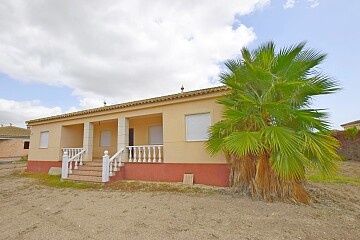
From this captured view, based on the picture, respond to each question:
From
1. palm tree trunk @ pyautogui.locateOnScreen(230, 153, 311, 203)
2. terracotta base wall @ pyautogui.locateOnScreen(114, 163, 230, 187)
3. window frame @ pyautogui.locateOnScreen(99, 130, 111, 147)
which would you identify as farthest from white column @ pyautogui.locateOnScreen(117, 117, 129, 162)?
palm tree trunk @ pyautogui.locateOnScreen(230, 153, 311, 203)

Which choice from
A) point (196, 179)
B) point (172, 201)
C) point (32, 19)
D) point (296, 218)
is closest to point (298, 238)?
point (296, 218)

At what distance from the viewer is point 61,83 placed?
661 inches

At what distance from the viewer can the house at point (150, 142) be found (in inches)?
331

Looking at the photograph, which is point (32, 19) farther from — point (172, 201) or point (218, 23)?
point (172, 201)

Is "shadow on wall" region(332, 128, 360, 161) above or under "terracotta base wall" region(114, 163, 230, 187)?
above

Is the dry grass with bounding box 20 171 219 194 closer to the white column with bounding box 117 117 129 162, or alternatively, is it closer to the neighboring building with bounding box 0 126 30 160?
the white column with bounding box 117 117 129 162

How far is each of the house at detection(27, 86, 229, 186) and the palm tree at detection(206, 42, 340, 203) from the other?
1.79 metres

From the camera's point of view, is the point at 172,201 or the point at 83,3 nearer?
the point at 172,201

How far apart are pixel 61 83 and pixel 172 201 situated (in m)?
15.3

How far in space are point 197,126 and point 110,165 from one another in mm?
4606

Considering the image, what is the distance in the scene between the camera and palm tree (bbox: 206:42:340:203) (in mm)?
5371

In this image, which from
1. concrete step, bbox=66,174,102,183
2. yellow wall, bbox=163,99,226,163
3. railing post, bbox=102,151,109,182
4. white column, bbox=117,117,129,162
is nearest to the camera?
yellow wall, bbox=163,99,226,163

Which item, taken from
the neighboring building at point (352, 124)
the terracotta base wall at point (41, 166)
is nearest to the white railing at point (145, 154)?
the terracotta base wall at point (41, 166)

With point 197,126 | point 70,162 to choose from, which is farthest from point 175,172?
point 70,162
